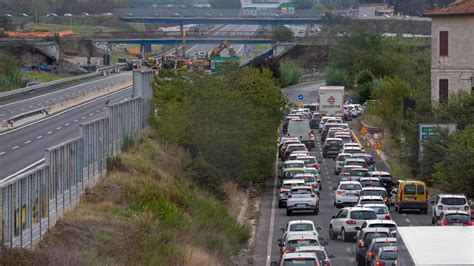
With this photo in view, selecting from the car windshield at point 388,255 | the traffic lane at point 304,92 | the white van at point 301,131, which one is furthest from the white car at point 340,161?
the traffic lane at point 304,92

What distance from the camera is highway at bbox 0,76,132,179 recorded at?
40278 millimetres

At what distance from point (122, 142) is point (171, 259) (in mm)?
17401

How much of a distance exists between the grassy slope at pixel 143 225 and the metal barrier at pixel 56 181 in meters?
0.38

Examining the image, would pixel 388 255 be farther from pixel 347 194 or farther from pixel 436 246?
pixel 347 194

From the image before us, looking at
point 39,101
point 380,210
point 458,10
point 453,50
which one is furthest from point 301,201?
point 39,101

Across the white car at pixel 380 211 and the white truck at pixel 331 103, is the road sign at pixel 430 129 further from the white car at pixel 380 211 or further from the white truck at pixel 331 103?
the white truck at pixel 331 103

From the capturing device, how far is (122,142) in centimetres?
4559

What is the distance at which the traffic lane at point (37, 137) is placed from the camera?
131ft

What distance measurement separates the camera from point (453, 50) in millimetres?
71938

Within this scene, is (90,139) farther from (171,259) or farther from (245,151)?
(245,151)

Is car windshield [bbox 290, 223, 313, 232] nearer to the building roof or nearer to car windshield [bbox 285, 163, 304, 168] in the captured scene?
car windshield [bbox 285, 163, 304, 168]

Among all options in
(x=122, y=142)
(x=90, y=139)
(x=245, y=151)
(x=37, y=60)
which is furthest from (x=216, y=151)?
(x=37, y=60)

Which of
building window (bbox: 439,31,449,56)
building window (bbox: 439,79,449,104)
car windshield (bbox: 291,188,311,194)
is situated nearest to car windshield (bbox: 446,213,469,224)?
car windshield (bbox: 291,188,311,194)

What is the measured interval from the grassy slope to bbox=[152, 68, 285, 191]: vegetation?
6631 millimetres
